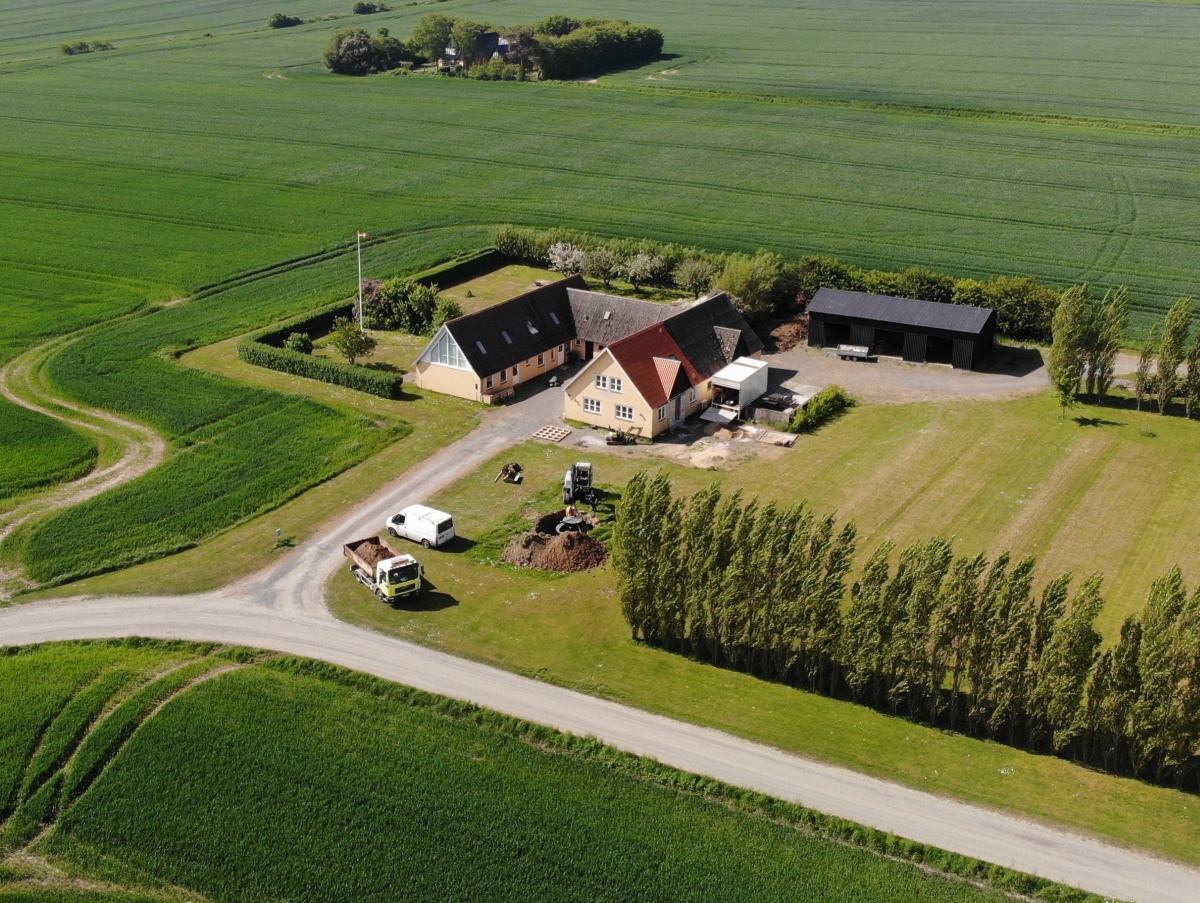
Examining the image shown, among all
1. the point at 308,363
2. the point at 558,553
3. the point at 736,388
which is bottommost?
the point at 558,553

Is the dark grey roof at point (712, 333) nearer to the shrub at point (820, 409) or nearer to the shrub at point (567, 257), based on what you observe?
the shrub at point (820, 409)

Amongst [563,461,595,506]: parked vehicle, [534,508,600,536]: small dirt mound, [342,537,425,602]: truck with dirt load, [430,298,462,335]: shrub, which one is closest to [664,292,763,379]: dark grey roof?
[563,461,595,506]: parked vehicle

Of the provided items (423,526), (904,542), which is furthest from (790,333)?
(423,526)

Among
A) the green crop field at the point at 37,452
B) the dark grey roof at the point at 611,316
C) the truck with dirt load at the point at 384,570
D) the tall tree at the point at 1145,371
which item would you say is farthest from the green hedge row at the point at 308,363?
the tall tree at the point at 1145,371

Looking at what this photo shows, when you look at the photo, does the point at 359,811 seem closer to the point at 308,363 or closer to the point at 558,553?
the point at 558,553

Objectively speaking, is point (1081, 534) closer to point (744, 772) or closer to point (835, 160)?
point (744, 772)

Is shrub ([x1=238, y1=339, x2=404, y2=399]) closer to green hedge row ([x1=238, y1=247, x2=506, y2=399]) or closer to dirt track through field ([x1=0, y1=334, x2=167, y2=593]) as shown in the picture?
green hedge row ([x1=238, y1=247, x2=506, y2=399])

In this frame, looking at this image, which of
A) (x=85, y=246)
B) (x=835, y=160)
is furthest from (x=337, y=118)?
(x=835, y=160)
